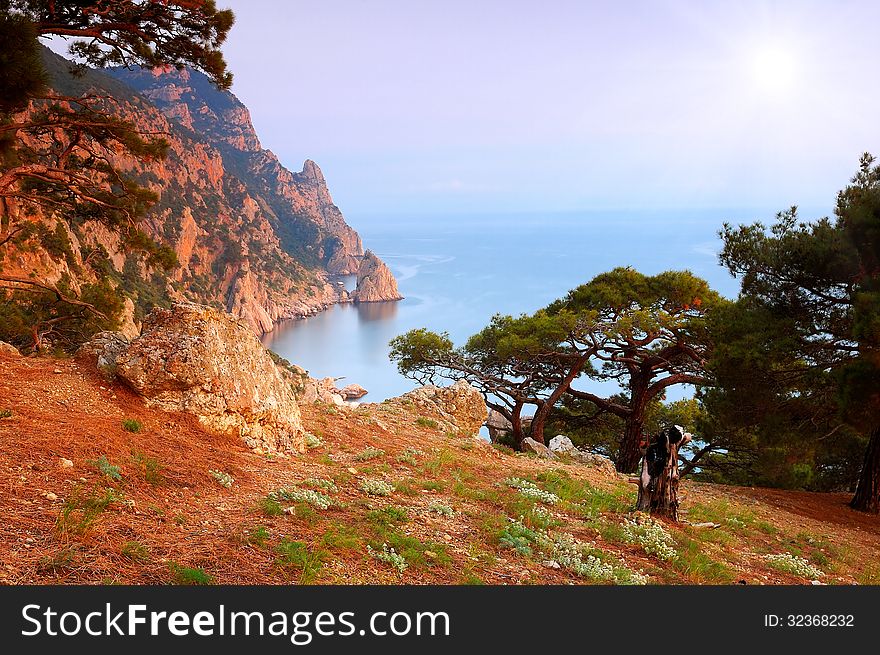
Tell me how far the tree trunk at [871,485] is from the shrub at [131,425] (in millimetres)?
16829

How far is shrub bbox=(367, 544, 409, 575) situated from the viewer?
5.65 meters

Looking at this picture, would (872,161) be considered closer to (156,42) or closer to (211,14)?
(211,14)

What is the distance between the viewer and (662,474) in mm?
9086

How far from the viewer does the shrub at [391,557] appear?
5.65 metres

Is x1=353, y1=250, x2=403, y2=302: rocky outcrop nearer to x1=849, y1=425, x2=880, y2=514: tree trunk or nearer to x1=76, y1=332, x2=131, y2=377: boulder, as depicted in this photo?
x1=849, y1=425, x2=880, y2=514: tree trunk

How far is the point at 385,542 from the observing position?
623 cm

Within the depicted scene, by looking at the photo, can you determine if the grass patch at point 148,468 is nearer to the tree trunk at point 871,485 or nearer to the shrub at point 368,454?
the shrub at point 368,454

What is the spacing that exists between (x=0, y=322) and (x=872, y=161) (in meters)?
26.5

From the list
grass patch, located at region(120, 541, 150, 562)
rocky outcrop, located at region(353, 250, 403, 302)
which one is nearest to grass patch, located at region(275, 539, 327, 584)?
grass patch, located at region(120, 541, 150, 562)

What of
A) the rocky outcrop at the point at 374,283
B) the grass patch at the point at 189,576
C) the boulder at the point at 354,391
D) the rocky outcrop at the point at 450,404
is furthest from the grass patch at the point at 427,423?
the rocky outcrop at the point at 374,283

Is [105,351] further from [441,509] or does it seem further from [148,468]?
[441,509]

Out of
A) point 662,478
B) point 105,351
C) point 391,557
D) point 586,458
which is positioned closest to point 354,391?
point 586,458

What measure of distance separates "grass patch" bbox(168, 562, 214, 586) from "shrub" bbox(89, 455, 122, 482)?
2.36m

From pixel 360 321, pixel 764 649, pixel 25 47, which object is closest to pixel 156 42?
pixel 25 47
